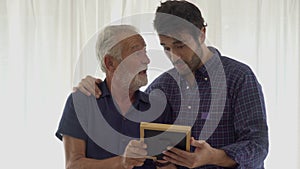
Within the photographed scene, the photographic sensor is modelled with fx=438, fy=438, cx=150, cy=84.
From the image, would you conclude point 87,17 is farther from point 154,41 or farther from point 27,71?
point 154,41

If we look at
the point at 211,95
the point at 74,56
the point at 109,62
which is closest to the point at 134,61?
the point at 109,62

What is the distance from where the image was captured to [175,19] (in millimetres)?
1549

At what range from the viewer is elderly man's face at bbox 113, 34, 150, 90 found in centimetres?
154

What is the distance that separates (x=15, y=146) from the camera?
7.44 feet

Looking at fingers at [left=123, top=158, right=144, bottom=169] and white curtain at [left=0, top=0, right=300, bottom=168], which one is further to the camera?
white curtain at [left=0, top=0, right=300, bottom=168]

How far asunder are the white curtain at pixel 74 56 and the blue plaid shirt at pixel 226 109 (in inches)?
24.9

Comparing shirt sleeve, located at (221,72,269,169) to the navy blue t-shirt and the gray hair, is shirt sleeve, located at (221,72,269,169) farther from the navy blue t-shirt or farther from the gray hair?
the gray hair

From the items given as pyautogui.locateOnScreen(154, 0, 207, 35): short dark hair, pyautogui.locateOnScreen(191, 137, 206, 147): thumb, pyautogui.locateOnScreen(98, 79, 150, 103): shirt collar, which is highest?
pyautogui.locateOnScreen(154, 0, 207, 35): short dark hair

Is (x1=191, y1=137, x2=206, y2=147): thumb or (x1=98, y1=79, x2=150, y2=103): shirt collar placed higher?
(x1=98, y1=79, x2=150, y2=103): shirt collar

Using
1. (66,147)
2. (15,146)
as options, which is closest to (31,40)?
(15,146)

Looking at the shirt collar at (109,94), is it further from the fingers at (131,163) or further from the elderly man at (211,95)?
the fingers at (131,163)

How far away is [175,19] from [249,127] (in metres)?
0.46

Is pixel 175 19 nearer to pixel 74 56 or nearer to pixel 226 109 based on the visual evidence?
pixel 226 109

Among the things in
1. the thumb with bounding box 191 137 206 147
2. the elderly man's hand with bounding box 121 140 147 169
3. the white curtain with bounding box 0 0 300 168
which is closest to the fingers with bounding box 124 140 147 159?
the elderly man's hand with bounding box 121 140 147 169
